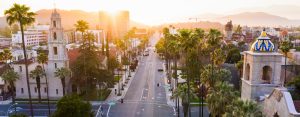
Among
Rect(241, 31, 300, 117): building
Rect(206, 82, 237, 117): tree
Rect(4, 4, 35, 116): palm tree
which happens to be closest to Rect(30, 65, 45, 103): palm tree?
Rect(4, 4, 35, 116): palm tree

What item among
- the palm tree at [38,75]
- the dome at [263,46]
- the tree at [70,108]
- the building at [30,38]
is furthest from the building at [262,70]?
the building at [30,38]

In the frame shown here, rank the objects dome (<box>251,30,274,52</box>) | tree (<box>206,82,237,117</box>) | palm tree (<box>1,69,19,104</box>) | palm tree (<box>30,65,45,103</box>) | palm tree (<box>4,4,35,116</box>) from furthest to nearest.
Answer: palm tree (<box>30,65,45,103</box>), palm tree (<box>1,69,19,104</box>), palm tree (<box>4,4,35,116</box>), tree (<box>206,82,237,117</box>), dome (<box>251,30,274,52</box>)

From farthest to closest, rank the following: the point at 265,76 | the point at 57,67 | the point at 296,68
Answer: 1. the point at 296,68
2. the point at 57,67
3. the point at 265,76

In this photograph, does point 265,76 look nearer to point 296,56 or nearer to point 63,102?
point 63,102

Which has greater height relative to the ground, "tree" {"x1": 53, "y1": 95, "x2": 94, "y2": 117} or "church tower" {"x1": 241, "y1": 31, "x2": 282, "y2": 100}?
"church tower" {"x1": 241, "y1": 31, "x2": 282, "y2": 100}

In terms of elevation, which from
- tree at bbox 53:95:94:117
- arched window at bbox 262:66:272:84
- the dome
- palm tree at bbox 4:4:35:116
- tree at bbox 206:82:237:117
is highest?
palm tree at bbox 4:4:35:116

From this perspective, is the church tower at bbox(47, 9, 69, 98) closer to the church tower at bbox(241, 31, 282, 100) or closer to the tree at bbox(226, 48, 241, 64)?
the church tower at bbox(241, 31, 282, 100)

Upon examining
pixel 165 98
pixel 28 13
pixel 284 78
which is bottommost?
pixel 165 98

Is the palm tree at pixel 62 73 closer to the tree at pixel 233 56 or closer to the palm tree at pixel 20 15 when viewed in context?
the palm tree at pixel 20 15

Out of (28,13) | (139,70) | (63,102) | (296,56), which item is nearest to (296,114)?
(63,102)

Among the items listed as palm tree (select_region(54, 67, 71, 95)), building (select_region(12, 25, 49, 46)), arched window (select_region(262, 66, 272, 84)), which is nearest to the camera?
arched window (select_region(262, 66, 272, 84))
